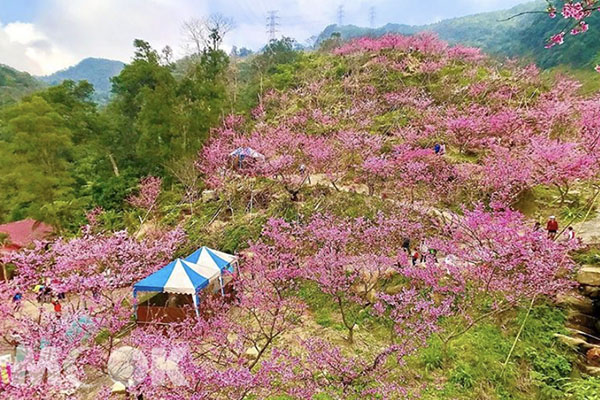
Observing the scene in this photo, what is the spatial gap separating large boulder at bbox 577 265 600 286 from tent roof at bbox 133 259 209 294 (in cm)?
885

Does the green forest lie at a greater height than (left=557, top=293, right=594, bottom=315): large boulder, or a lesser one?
greater

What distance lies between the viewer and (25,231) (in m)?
18.5

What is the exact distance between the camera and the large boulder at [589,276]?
23.8ft

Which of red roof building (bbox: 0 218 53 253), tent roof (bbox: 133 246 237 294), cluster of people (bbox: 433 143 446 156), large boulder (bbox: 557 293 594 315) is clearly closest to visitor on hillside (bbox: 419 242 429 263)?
large boulder (bbox: 557 293 594 315)

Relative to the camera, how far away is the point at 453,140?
16438 millimetres

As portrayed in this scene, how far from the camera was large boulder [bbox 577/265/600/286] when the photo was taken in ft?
23.8

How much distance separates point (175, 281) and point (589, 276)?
9.58 m

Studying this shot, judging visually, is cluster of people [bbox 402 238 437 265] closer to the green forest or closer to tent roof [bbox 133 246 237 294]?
tent roof [bbox 133 246 237 294]

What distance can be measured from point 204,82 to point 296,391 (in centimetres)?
1879

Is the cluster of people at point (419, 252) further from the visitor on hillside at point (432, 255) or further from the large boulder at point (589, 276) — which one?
the large boulder at point (589, 276)

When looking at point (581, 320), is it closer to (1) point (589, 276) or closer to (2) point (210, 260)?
(1) point (589, 276)

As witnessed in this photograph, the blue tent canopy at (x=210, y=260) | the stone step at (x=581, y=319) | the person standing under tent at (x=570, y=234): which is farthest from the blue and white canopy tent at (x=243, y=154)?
the stone step at (x=581, y=319)

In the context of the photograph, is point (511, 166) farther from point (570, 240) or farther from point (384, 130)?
point (384, 130)

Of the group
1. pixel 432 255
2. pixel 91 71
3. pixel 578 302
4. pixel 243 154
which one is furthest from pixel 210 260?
pixel 91 71
